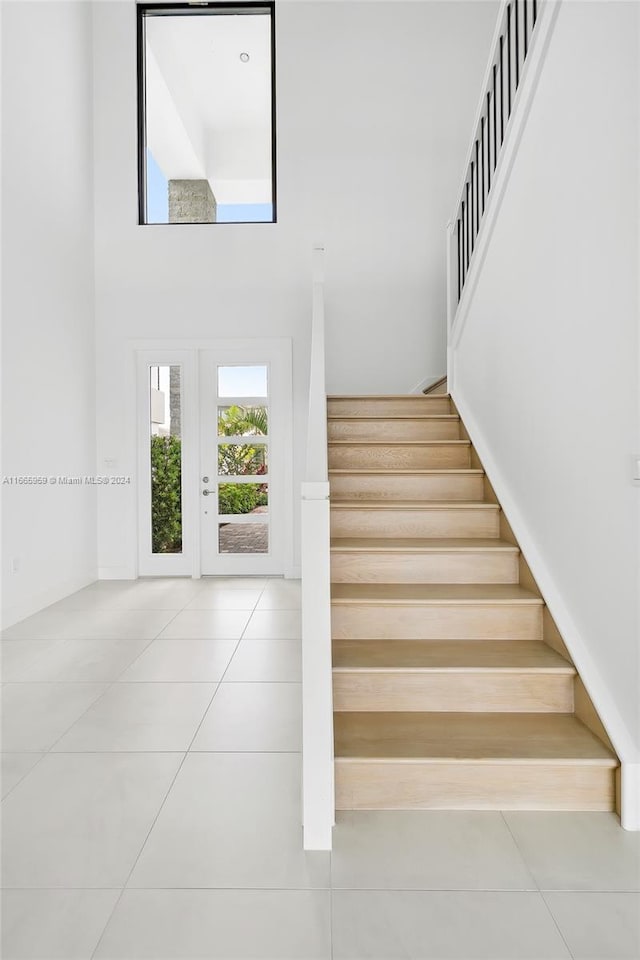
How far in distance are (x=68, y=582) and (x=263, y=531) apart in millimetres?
1675

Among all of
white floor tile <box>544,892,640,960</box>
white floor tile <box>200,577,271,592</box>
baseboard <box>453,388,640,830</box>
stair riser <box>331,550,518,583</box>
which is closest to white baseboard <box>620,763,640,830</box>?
baseboard <box>453,388,640,830</box>

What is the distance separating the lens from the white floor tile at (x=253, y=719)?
2176 millimetres

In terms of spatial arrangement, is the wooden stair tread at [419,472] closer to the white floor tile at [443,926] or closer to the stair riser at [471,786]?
the stair riser at [471,786]

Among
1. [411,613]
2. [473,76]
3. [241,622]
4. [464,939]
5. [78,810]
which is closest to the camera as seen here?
[464,939]

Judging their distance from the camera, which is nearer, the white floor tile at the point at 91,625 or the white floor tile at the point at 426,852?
the white floor tile at the point at 426,852

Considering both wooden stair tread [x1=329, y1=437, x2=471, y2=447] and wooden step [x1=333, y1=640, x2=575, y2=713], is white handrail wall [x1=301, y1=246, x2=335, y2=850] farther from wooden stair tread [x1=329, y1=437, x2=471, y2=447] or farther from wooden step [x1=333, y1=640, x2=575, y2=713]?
wooden stair tread [x1=329, y1=437, x2=471, y2=447]

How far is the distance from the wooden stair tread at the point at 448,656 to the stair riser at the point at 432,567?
337 mm

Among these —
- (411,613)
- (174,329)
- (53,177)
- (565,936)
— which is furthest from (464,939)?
(53,177)

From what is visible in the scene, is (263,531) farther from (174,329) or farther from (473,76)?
(473,76)

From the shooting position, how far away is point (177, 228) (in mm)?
5223

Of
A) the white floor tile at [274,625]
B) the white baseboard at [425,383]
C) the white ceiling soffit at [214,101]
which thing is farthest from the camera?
the white ceiling soffit at [214,101]

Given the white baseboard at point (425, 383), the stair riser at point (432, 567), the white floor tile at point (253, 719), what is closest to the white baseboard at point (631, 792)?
the stair riser at point (432, 567)

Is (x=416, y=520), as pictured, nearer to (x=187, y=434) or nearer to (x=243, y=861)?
(x=243, y=861)

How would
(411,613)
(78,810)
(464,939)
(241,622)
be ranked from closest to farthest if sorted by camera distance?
(464,939)
(78,810)
(411,613)
(241,622)
